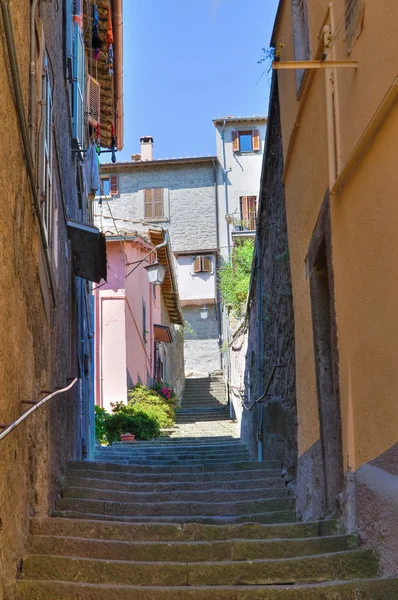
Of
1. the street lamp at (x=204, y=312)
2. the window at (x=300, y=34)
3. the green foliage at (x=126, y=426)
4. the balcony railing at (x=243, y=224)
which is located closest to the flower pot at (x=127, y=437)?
the green foliage at (x=126, y=426)

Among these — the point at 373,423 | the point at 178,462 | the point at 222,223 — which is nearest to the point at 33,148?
the point at 373,423

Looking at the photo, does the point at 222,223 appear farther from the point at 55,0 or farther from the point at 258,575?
the point at 258,575

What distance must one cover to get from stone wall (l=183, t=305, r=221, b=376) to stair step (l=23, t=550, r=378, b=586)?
2924 centimetres

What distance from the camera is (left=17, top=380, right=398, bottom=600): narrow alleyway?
3.81 metres

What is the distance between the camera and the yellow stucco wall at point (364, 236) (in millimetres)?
3842

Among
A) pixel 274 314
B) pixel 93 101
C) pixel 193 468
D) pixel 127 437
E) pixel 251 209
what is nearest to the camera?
pixel 193 468

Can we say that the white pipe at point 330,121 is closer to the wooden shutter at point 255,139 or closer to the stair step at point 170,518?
the stair step at point 170,518

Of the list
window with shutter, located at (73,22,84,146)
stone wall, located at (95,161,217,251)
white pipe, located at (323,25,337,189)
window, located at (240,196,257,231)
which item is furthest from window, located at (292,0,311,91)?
stone wall, located at (95,161,217,251)

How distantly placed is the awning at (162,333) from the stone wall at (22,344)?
15873mm

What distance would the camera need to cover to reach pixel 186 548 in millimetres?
4551

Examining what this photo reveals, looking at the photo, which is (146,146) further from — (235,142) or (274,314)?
(274,314)

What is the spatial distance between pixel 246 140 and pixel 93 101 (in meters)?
21.4

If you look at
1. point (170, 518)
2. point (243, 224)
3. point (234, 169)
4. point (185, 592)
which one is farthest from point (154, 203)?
point (185, 592)

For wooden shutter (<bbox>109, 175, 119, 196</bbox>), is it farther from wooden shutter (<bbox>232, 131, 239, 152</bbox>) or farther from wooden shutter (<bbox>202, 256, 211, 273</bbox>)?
wooden shutter (<bbox>232, 131, 239, 152</bbox>)
